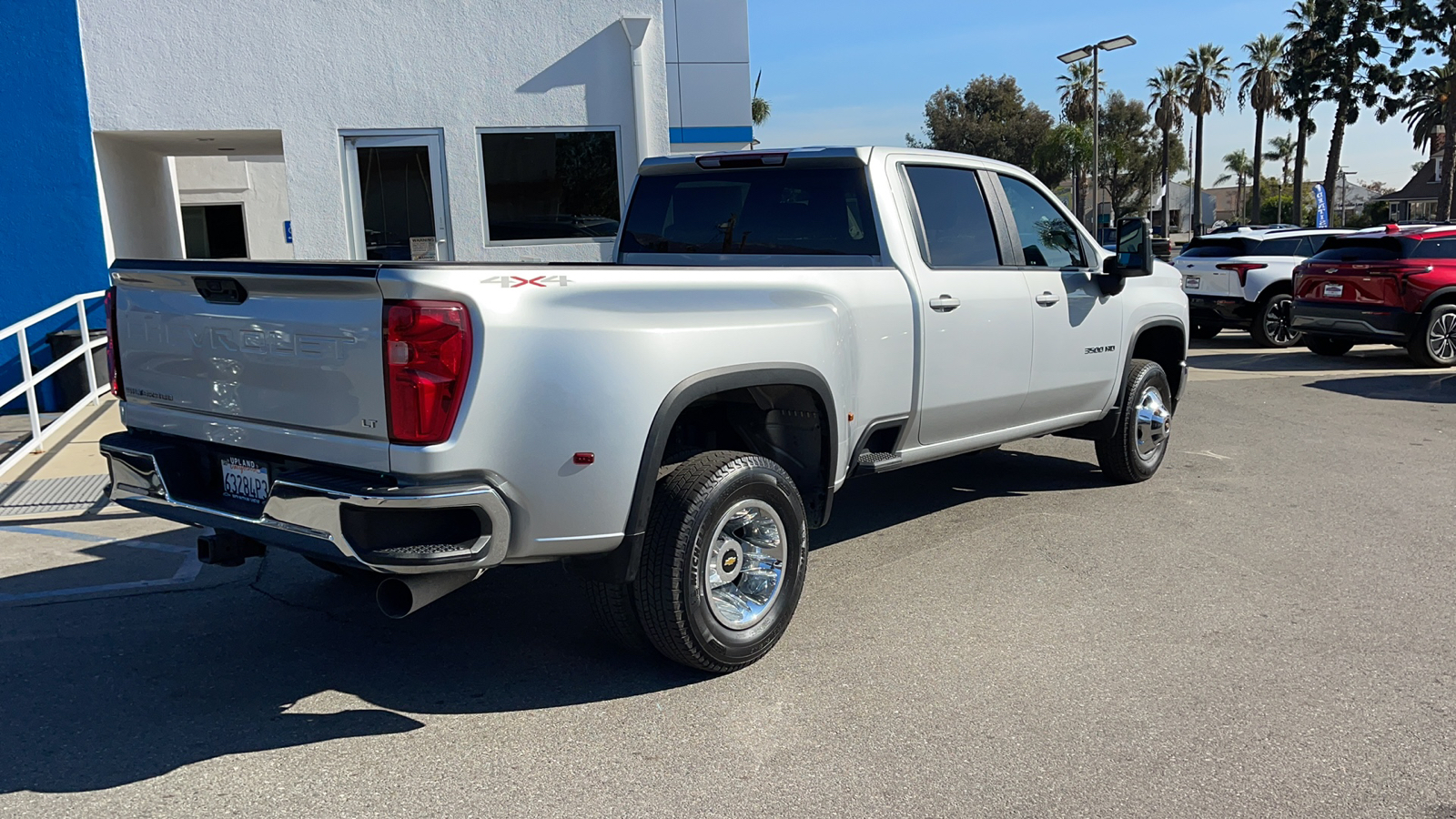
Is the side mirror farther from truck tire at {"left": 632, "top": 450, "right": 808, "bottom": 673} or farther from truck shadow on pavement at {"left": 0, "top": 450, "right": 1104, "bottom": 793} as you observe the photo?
truck shadow on pavement at {"left": 0, "top": 450, "right": 1104, "bottom": 793}

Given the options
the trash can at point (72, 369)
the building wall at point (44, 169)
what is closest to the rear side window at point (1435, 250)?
the trash can at point (72, 369)

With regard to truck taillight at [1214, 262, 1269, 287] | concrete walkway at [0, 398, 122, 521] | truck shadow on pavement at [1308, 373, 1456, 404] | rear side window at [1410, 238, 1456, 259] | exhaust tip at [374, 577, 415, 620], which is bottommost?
truck shadow on pavement at [1308, 373, 1456, 404]

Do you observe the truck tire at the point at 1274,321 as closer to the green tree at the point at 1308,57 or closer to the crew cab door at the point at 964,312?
the crew cab door at the point at 964,312

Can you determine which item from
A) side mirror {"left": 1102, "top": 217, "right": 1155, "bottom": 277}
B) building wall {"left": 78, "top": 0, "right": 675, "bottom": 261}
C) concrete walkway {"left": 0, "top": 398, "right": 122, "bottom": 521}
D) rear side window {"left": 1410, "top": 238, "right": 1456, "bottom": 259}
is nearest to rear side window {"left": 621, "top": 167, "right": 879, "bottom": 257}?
side mirror {"left": 1102, "top": 217, "right": 1155, "bottom": 277}

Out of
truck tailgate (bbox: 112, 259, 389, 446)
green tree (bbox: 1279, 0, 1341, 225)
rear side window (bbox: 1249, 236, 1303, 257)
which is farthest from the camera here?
green tree (bbox: 1279, 0, 1341, 225)

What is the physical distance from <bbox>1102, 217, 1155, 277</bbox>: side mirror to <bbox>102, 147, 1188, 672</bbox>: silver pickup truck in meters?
0.97

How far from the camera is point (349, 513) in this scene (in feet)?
11.2

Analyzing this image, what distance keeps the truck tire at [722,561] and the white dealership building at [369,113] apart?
7826 millimetres

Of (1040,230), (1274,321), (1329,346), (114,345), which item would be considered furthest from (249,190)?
(1040,230)

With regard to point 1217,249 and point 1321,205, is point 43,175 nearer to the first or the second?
point 1217,249

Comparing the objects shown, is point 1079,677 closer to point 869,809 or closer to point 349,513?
point 869,809

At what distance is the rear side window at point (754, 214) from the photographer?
5262 millimetres

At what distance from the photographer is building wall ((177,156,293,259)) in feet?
67.5

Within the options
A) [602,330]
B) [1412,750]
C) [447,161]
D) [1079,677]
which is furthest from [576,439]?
[447,161]
